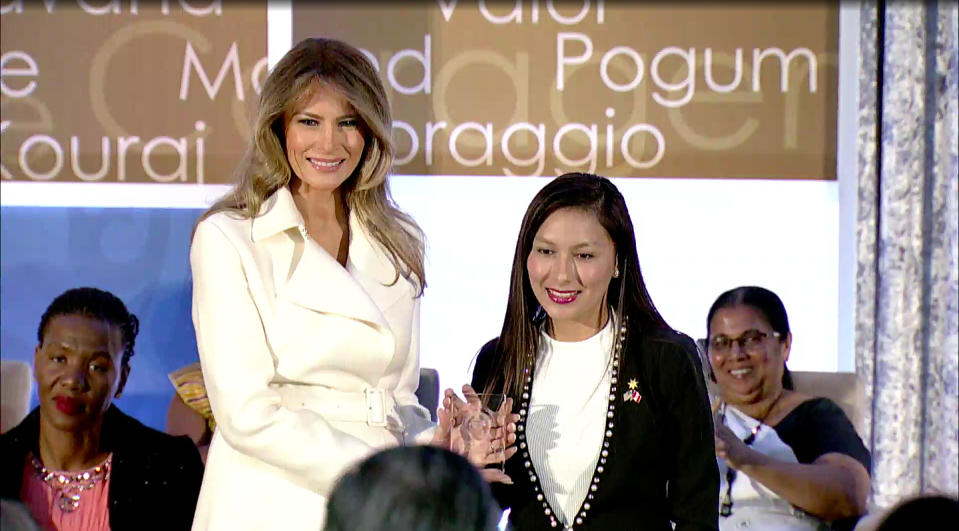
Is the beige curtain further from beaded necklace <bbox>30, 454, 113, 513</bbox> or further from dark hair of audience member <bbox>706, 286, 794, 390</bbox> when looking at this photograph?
→ beaded necklace <bbox>30, 454, 113, 513</bbox>

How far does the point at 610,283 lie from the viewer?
266 centimetres

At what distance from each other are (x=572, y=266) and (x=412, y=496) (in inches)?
54.2

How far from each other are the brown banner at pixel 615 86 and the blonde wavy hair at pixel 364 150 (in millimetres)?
2400

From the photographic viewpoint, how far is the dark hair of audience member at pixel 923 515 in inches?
57.3

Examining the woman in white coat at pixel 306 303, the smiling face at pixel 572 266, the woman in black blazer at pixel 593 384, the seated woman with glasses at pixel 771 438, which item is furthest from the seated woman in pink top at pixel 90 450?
the seated woman with glasses at pixel 771 438

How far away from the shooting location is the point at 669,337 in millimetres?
2555

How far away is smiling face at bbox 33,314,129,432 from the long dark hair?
1075 millimetres

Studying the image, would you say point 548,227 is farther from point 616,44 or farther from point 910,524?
point 616,44

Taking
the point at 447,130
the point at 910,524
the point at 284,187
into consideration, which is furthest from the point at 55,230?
the point at 910,524

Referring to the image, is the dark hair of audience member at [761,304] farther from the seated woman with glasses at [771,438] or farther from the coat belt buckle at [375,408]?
the coat belt buckle at [375,408]

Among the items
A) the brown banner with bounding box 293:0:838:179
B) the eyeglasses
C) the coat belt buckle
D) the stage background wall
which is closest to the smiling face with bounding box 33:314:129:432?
the coat belt buckle

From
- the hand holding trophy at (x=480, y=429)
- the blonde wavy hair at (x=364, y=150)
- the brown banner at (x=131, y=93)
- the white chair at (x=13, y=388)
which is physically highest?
the brown banner at (x=131, y=93)

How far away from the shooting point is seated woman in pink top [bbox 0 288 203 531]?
2.87 m

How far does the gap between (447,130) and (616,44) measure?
0.77 meters
